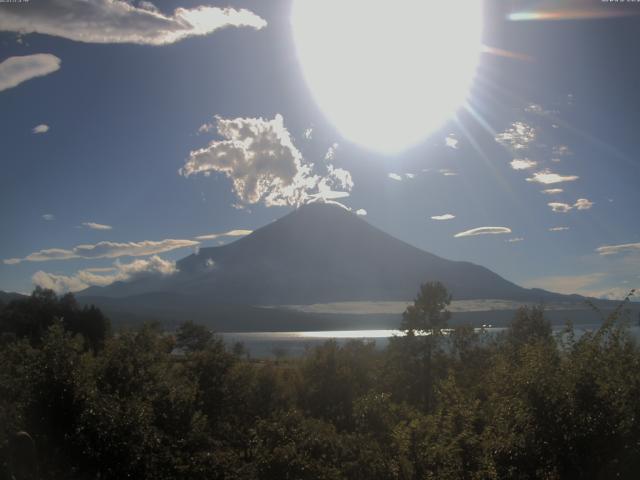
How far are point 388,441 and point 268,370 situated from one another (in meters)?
21.2

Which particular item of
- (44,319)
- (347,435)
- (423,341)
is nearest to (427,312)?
(423,341)

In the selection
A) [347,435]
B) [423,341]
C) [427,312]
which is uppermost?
[427,312]

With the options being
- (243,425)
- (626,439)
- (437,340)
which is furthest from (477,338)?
(626,439)

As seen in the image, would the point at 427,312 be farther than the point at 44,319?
No

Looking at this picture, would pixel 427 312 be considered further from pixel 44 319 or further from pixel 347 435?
pixel 44 319

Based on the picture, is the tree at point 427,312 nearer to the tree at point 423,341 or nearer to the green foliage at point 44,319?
the tree at point 423,341

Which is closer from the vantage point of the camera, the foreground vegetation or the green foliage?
the foreground vegetation

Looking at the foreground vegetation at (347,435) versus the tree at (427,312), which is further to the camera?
the tree at (427,312)

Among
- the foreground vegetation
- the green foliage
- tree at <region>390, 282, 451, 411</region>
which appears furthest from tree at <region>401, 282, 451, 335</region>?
the green foliage

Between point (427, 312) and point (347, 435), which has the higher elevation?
point (427, 312)

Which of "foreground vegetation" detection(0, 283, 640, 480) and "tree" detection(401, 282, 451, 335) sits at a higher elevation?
"tree" detection(401, 282, 451, 335)

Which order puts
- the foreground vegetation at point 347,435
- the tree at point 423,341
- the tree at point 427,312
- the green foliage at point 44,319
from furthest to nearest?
the green foliage at point 44,319 < the tree at point 427,312 < the tree at point 423,341 < the foreground vegetation at point 347,435

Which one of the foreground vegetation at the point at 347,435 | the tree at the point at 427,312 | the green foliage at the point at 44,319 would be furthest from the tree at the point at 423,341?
the green foliage at the point at 44,319

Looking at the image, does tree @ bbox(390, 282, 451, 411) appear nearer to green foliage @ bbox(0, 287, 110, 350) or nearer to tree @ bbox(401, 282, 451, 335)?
tree @ bbox(401, 282, 451, 335)
